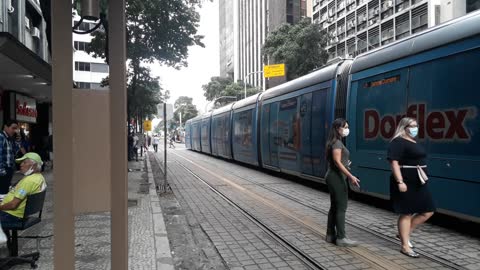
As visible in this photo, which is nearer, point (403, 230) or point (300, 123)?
point (403, 230)

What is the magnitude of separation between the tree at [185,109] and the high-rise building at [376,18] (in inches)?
1862

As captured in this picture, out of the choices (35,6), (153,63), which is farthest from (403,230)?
(35,6)

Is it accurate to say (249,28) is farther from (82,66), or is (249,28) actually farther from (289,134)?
(289,134)

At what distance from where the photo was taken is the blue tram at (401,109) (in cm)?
652

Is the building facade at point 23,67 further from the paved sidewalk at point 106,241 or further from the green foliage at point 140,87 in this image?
the paved sidewalk at point 106,241

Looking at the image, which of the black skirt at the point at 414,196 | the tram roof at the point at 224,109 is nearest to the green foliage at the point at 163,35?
the tram roof at the point at 224,109

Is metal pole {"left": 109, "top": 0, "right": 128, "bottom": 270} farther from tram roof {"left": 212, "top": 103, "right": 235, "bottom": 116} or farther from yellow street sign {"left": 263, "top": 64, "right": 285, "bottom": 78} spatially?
yellow street sign {"left": 263, "top": 64, "right": 285, "bottom": 78}

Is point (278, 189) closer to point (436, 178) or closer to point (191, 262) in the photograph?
point (436, 178)

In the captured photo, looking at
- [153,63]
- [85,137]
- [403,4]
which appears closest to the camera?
[85,137]

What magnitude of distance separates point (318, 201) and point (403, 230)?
4.68 m

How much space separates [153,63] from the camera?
20125 mm

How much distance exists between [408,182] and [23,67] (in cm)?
1126

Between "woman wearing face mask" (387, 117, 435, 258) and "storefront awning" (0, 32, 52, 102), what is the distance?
8.53 metres

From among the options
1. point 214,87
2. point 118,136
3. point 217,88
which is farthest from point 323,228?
point 214,87
